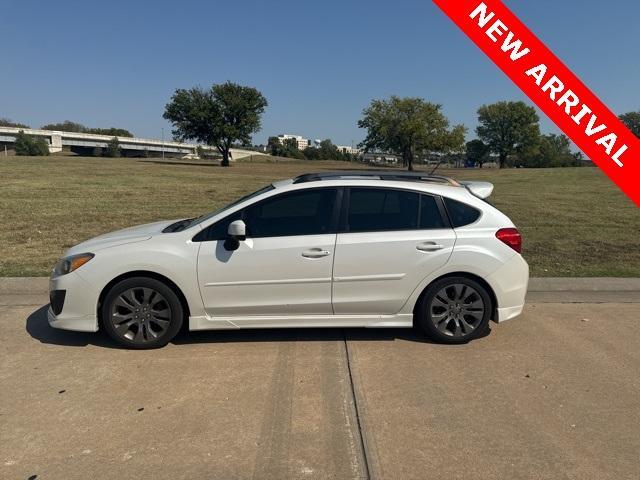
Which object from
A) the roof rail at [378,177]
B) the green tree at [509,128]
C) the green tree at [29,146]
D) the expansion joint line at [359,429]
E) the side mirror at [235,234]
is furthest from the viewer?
the green tree at [509,128]

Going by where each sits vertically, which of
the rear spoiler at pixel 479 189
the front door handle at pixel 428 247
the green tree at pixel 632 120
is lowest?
the front door handle at pixel 428 247

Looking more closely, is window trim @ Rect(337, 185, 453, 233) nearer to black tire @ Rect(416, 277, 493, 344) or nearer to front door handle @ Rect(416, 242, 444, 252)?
front door handle @ Rect(416, 242, 444, 252)

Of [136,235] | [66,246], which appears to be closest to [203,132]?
[66,246]

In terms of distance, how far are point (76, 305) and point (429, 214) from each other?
3253mm

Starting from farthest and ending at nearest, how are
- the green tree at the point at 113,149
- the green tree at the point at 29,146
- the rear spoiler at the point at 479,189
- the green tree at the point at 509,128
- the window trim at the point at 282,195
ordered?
the green tree at the point at 113,149
the green tree at the point at 509,128
the green tree at the point at 29,146
the rear spoiler at the point at 479,189
the window trim at the point at 282,195

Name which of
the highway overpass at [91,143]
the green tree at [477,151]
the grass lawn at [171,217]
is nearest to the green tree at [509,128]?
the green tree at [477,151]

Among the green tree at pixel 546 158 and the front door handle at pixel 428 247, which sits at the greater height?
the green tree at pixel 546 158

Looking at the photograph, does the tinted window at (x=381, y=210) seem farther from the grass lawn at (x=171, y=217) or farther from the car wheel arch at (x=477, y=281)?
the grass lawn at (x=171, y=217)

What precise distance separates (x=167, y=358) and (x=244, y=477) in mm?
1782

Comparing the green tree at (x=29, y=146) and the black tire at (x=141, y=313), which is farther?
the green tree at (x=29, y=146)

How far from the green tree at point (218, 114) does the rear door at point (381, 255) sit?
2157 inches

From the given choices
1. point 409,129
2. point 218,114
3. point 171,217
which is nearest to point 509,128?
point 409,129

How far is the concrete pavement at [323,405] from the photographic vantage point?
9.13 feet

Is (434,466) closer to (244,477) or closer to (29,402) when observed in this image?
(244,477)
